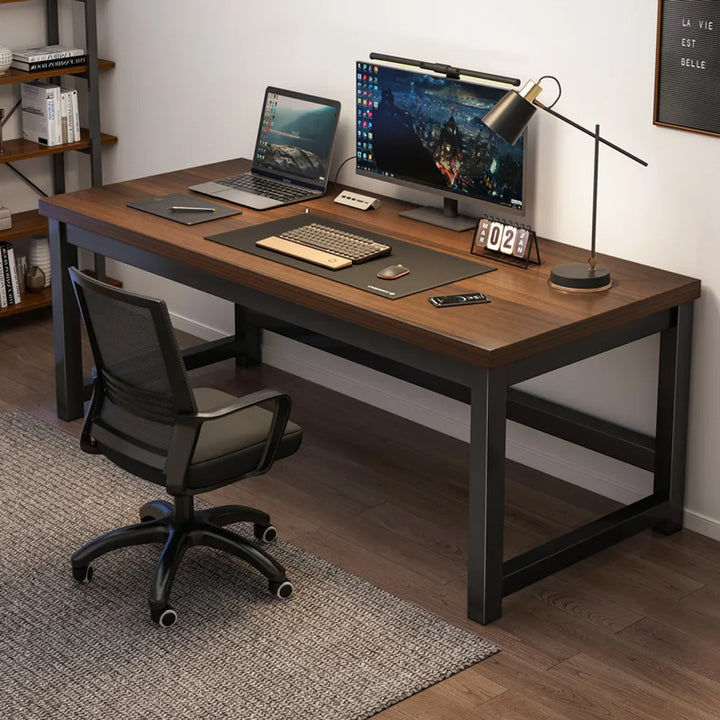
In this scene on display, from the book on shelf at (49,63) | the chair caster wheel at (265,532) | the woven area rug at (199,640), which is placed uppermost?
the book on shelf at (49,63)

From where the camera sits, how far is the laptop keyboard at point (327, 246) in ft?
12.1

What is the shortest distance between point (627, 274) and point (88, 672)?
1.77 metres

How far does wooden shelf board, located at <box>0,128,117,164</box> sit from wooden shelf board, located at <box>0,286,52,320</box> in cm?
56

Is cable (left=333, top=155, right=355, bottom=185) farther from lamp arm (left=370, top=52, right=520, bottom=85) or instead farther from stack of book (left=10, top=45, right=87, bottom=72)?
stack of book (left=10, top=45, right=87, bottom=72)

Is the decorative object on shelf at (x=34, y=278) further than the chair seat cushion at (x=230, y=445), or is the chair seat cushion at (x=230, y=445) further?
the decorative object on shelf at (x=34, y=278)

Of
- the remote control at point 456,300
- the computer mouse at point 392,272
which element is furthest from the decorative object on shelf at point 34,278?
the remote control at point 456,300

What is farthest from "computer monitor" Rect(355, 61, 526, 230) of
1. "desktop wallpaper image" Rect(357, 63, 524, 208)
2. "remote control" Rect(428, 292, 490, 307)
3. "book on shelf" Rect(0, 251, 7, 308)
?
"book on shelf" Rect(0, 251, 7, 308)

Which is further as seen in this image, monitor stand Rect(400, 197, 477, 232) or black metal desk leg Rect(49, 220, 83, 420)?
black metal desk leg Rect(49, 220, 83, 420)

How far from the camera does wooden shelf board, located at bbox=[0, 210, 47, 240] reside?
5.24 m

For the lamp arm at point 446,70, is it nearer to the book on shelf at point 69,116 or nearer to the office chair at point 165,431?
the office chair at point 165,431

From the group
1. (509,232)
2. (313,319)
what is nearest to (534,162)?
(509,232)

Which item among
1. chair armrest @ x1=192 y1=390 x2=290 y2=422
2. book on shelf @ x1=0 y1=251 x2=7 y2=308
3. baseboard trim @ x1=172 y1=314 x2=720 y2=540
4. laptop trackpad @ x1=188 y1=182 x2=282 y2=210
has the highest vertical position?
laptop trackpad @ x1=188 y1=182 x2=282 y2=210

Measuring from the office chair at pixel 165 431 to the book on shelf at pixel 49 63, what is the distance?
2.14 meters

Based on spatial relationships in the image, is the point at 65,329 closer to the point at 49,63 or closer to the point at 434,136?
the point at 49,63
